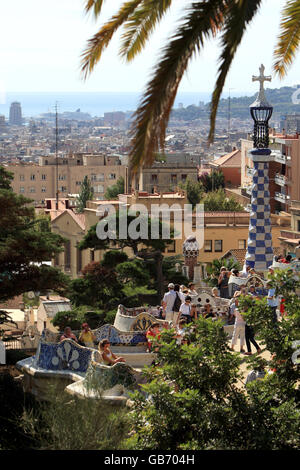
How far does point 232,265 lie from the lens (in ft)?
82.9

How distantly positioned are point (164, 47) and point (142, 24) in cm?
75

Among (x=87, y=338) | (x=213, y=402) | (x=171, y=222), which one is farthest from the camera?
(x=171, y=222)

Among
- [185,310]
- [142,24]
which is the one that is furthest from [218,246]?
[142,24]

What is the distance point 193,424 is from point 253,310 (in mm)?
1633

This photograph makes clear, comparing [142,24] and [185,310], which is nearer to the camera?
[142,24]

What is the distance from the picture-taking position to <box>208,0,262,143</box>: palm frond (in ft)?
26.3

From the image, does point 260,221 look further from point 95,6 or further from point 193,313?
point 95,6

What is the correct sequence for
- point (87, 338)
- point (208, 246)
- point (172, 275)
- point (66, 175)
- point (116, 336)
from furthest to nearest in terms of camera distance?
point (66, 175) < point (208, 246) < point (172, 275) < point (116, 336) < point (87, 338)

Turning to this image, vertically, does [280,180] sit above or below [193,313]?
below

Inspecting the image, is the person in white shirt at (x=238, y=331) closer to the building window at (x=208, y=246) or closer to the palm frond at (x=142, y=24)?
the palm frond at (x=142, y=24)

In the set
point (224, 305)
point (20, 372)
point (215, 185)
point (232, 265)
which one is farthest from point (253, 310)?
point (215, 185)

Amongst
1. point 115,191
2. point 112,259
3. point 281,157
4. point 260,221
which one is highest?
point 260,221

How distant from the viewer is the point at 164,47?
25.5ft

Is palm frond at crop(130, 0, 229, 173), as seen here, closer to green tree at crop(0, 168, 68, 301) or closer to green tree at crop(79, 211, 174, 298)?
green tree at crop(0, 168, 68, 301)
